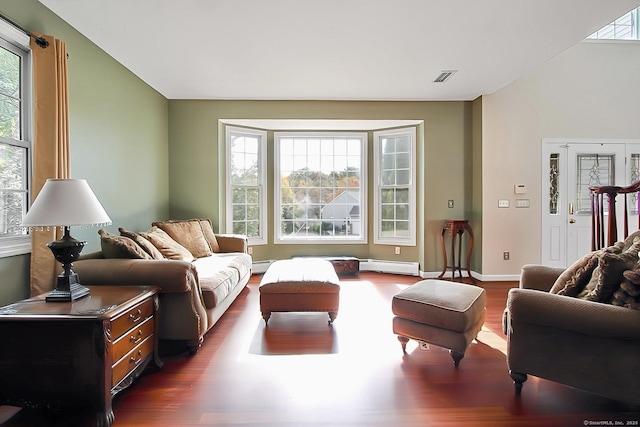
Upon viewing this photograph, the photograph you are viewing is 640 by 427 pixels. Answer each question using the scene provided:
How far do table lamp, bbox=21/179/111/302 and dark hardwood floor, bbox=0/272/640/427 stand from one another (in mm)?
677

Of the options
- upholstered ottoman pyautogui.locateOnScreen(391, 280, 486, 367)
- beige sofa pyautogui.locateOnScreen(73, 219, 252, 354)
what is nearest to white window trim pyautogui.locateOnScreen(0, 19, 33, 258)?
beige sofa pyautogui.locateOnScreen(73, 219, 252, 354)

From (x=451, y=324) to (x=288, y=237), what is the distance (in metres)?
3.36

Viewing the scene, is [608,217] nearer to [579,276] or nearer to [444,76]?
[579,276]

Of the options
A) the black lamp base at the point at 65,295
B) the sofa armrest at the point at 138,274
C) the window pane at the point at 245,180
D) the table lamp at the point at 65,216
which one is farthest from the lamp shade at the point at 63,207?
the window pane at the point at 245,180

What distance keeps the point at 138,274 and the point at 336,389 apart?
1555mm

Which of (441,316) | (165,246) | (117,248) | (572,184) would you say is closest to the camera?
(441,316)

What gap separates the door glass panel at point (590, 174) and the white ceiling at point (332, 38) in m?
1.91

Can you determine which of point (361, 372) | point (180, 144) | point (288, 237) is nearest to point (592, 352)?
point (361, 372)

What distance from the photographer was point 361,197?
16.9 ft

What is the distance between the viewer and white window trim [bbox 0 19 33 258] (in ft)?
6.71

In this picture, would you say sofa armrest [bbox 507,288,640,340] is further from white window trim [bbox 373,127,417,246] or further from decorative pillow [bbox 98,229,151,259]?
white window trim [bbox 373,127,417,246]

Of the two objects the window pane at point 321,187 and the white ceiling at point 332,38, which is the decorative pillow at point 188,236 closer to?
the window pane at point 321,187

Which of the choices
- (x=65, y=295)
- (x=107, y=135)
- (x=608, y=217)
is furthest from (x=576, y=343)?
(x=107, y=135)

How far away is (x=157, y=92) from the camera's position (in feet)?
13.7
